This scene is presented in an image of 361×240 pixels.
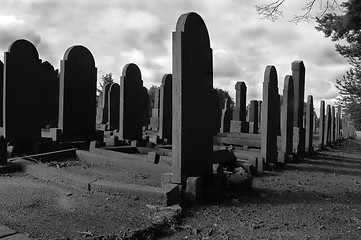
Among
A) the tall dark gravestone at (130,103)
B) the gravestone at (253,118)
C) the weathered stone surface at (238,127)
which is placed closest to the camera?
the tall dark gravestone at (130,103)

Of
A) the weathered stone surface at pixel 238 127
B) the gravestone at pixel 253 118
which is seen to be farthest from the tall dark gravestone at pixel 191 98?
the gravestone at pixel 253 118

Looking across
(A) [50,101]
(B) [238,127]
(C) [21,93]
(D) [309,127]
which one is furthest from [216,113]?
(C) [21,93]

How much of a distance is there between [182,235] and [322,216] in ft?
5.90

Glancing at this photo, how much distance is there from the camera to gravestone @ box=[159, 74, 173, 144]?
10.8m

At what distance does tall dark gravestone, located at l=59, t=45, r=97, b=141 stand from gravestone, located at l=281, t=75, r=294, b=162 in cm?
521

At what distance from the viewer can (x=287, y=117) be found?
872 cm

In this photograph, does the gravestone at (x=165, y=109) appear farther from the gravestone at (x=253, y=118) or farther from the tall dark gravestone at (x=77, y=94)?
the gravestone at (x=253, y=118)

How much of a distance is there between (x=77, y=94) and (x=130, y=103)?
5.23ft

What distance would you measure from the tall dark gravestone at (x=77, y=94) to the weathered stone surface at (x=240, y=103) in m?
6.23

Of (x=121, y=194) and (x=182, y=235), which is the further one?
(x=121, y=194)

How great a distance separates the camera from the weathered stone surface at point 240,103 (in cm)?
1321

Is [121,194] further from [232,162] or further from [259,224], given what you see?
[232,162]

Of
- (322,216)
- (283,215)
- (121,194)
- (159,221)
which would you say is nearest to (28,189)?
(121,194)

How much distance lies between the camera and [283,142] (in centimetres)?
879
